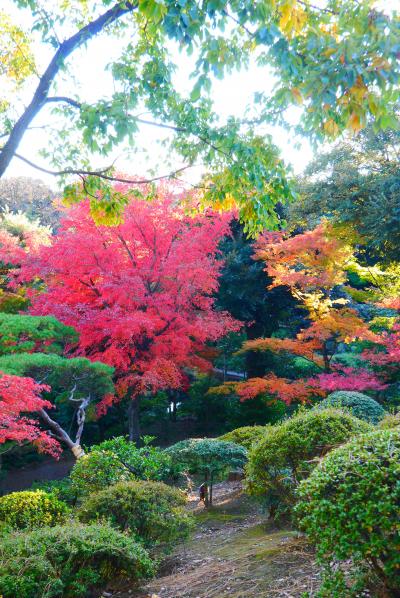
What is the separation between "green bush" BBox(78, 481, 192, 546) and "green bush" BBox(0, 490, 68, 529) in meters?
0.62

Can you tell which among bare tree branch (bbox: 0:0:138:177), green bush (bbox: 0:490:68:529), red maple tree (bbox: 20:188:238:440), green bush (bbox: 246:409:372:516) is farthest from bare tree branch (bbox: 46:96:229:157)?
red maple tree (bbox: 20:188:238:440)

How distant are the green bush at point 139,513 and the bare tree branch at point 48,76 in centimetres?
318

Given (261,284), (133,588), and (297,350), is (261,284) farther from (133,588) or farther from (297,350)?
(133,588)

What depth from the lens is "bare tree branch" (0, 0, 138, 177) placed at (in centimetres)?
398

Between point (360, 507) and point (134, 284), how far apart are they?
28.4ft

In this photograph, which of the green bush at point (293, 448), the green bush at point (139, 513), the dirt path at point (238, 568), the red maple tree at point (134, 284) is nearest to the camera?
the dirt path at point (238, 568)

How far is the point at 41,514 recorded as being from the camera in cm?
541

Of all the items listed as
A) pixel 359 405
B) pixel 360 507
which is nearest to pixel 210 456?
pixel 359 405

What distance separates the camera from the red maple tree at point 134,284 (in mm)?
10797

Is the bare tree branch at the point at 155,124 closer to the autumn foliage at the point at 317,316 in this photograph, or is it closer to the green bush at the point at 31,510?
the green bush at the point at 31,510

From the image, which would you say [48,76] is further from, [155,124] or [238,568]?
[238,568]

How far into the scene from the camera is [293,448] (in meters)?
4.71

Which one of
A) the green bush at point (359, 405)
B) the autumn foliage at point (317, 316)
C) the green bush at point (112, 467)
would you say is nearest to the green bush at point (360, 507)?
the green bush at point (112, 467)

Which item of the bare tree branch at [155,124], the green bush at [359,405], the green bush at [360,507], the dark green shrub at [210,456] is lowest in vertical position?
the green bush at [360,507]
